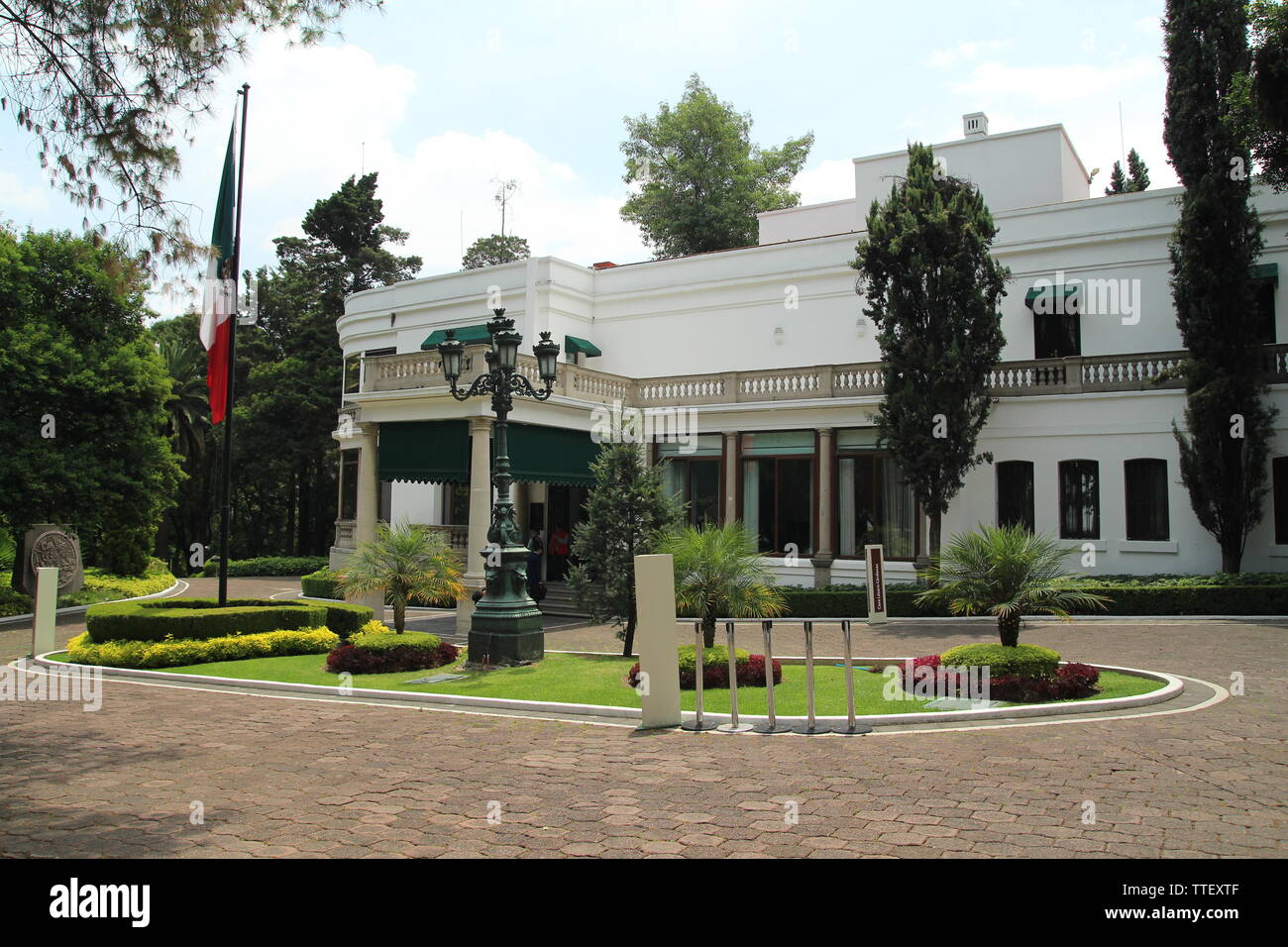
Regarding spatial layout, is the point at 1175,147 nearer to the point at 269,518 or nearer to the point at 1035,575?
the point at 1035,575

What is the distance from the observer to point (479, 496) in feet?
76.0

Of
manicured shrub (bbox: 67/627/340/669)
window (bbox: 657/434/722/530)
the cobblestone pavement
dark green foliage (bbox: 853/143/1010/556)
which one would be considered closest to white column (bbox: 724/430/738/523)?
window (bbox: 657/434/722/530)

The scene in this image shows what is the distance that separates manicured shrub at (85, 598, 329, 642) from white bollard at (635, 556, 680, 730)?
1053 cm

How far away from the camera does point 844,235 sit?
3005 cm

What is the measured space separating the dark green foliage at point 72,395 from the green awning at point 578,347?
12.9m

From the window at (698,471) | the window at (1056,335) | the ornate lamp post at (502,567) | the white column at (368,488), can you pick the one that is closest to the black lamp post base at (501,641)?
the ornate lamp post at (502,567)

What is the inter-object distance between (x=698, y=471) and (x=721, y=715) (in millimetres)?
18629

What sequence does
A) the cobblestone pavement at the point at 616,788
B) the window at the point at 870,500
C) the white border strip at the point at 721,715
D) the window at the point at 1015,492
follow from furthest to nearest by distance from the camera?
the window at the point at 870,500, the window at the point at 1015,492, the white border strip at the point at 721,715, the cobblestone pavement at the point at 616,788

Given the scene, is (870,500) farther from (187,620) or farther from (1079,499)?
(187,620)

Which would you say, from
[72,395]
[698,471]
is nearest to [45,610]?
[72,395]

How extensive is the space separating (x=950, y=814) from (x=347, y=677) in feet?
33.1

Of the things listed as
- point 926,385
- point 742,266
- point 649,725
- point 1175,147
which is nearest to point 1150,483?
point 926,385

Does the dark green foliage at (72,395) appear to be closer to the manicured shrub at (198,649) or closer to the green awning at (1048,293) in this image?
the manicured shrub at (198,649)

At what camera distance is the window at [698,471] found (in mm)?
29125
